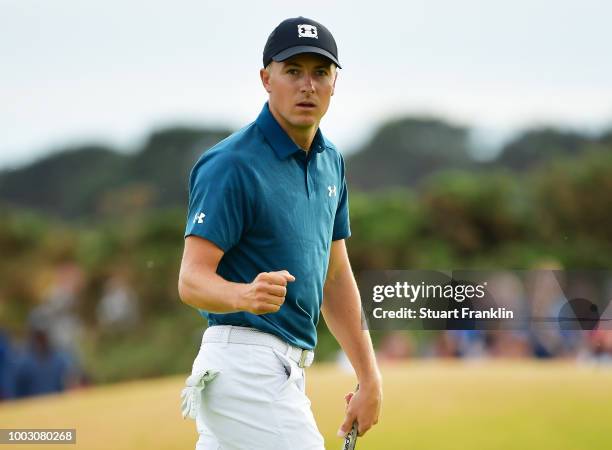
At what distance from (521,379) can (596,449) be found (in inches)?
36.6

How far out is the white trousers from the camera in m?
3.40

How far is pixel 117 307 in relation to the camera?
1189 centimetres

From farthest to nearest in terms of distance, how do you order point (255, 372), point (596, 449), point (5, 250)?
point (5, 250)
point (596, 449)
point (255, 372)

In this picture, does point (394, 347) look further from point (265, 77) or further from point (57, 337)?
point (265, 77)

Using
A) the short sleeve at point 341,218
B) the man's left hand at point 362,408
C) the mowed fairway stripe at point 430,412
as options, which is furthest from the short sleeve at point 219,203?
the mowed fairway stripe at point 430,412

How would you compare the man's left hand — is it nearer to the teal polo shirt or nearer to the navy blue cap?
the teal polo shirt

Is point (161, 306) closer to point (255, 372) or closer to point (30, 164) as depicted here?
point (30, 164)

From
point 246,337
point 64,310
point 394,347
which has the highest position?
point 64,310

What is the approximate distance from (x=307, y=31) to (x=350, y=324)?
1071mm

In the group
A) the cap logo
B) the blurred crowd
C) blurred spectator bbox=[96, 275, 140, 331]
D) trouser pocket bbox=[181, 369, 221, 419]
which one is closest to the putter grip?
trouser pocket bbox=[181, 369, 221, 419]

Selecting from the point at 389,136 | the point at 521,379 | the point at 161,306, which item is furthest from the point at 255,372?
the point at 389,136

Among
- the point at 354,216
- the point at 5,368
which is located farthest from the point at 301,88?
the point at 354,216

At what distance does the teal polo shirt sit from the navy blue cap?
22cm

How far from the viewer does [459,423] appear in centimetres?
822
